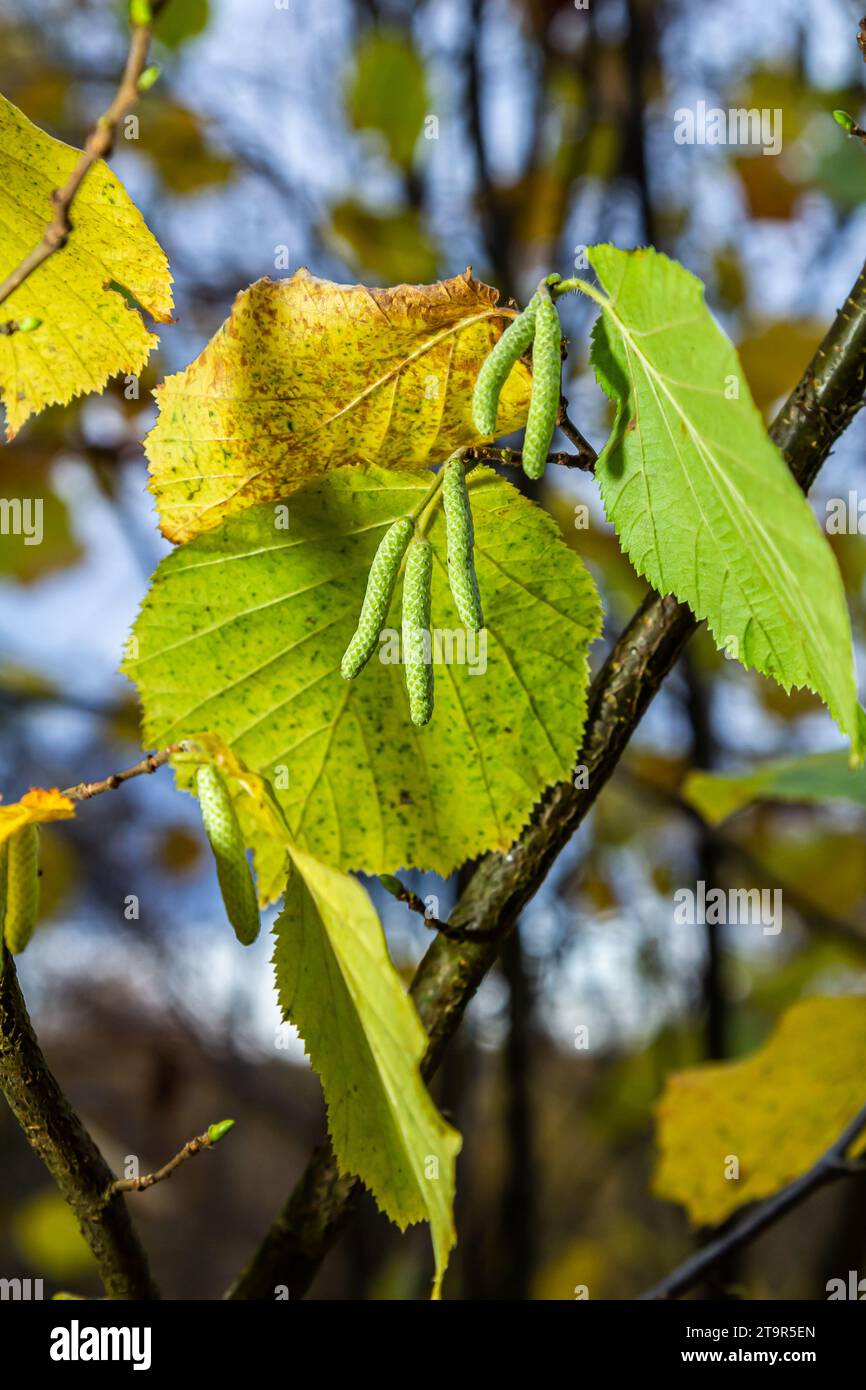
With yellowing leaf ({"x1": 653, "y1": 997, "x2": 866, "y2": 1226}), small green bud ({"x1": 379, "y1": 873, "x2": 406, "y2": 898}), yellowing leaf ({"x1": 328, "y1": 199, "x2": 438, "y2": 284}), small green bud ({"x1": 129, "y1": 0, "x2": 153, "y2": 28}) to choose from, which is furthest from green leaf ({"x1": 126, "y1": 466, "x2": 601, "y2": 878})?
yellowing leaf ({"x1": 328, "y1": 199, "x2": 438, "y2": 284})

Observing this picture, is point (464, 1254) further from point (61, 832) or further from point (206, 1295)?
point (206, 1295)

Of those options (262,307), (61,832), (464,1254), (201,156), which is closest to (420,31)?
(201,156)

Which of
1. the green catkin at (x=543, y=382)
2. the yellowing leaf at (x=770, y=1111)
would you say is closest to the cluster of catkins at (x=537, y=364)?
the green catkin at (x=543, y=382)

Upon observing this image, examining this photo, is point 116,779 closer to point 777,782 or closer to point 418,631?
point 418,631

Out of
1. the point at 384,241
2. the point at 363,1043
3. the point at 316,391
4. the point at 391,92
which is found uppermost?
the point at 391,92

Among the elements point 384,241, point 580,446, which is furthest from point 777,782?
point 384,241

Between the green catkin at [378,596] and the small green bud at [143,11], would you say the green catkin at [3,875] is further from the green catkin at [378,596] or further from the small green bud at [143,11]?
the small green bud at [143,11]
